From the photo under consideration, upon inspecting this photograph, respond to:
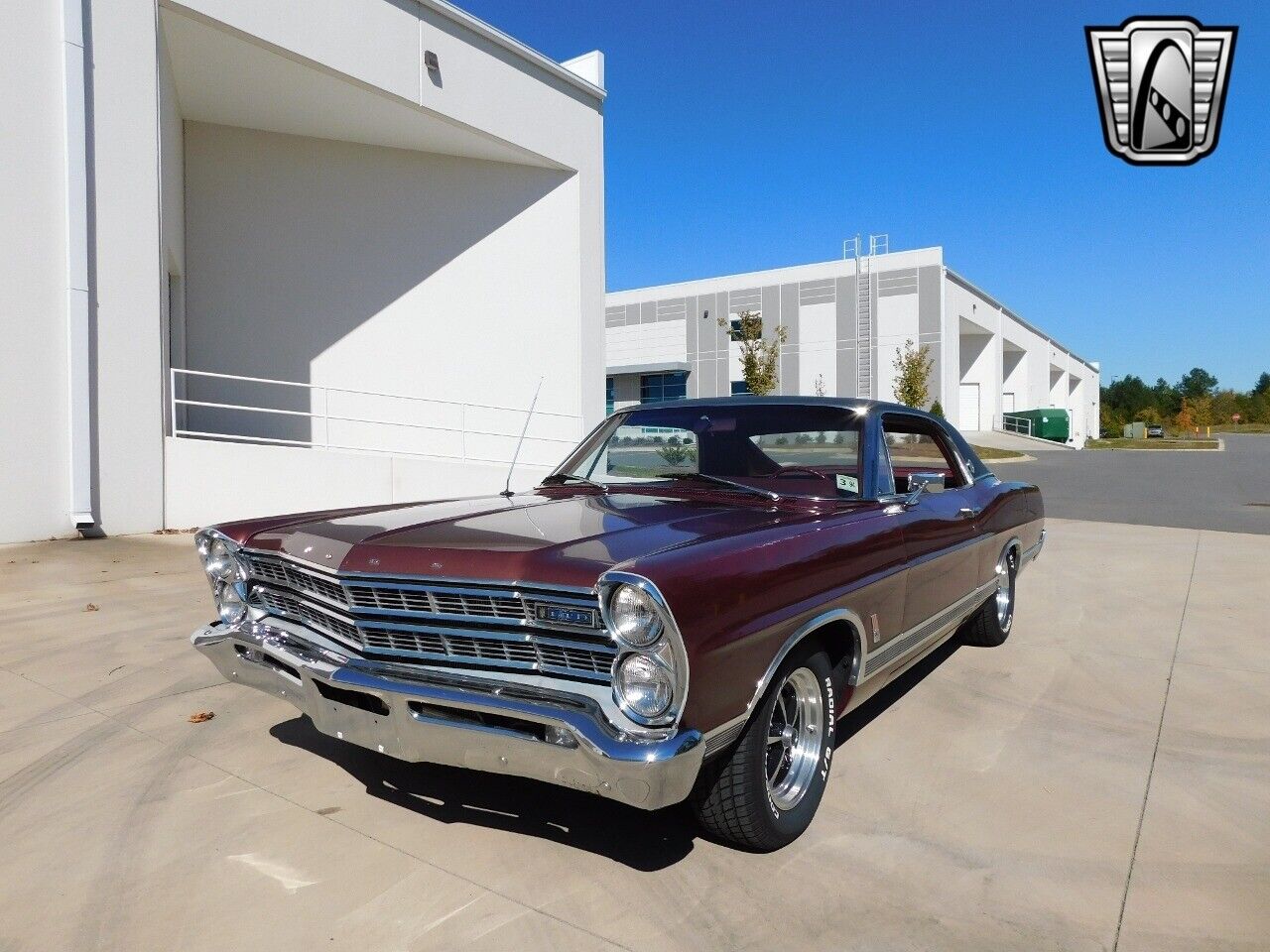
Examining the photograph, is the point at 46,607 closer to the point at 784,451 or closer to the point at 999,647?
the point at 784,451

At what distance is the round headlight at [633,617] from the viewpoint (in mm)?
2346

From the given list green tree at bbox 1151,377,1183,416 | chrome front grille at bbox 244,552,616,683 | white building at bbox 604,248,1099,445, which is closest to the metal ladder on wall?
white building at bbox 604,248,1099,445

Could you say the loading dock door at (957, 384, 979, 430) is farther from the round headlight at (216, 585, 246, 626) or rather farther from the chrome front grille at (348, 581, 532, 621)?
the chrome front grille at (348, 581, 532, 621)

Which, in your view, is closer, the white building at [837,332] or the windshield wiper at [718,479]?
the windshield wiper at [718,479]

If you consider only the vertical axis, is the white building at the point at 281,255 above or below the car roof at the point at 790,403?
above

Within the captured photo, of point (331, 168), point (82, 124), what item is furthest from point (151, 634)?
point (331, 168)

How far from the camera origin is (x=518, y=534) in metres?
2.89

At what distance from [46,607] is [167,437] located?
4.11m

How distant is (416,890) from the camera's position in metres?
2.54

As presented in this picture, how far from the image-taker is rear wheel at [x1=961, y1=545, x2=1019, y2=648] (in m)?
5.26

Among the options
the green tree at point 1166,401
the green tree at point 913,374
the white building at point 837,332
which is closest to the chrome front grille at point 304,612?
the green tree at point 913,374

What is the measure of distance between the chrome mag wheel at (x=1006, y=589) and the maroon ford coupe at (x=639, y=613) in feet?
4.59

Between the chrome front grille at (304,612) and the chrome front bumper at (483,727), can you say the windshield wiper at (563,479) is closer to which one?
the chrome front grille at (304,612)

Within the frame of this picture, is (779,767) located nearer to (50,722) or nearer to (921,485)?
(921,485)
